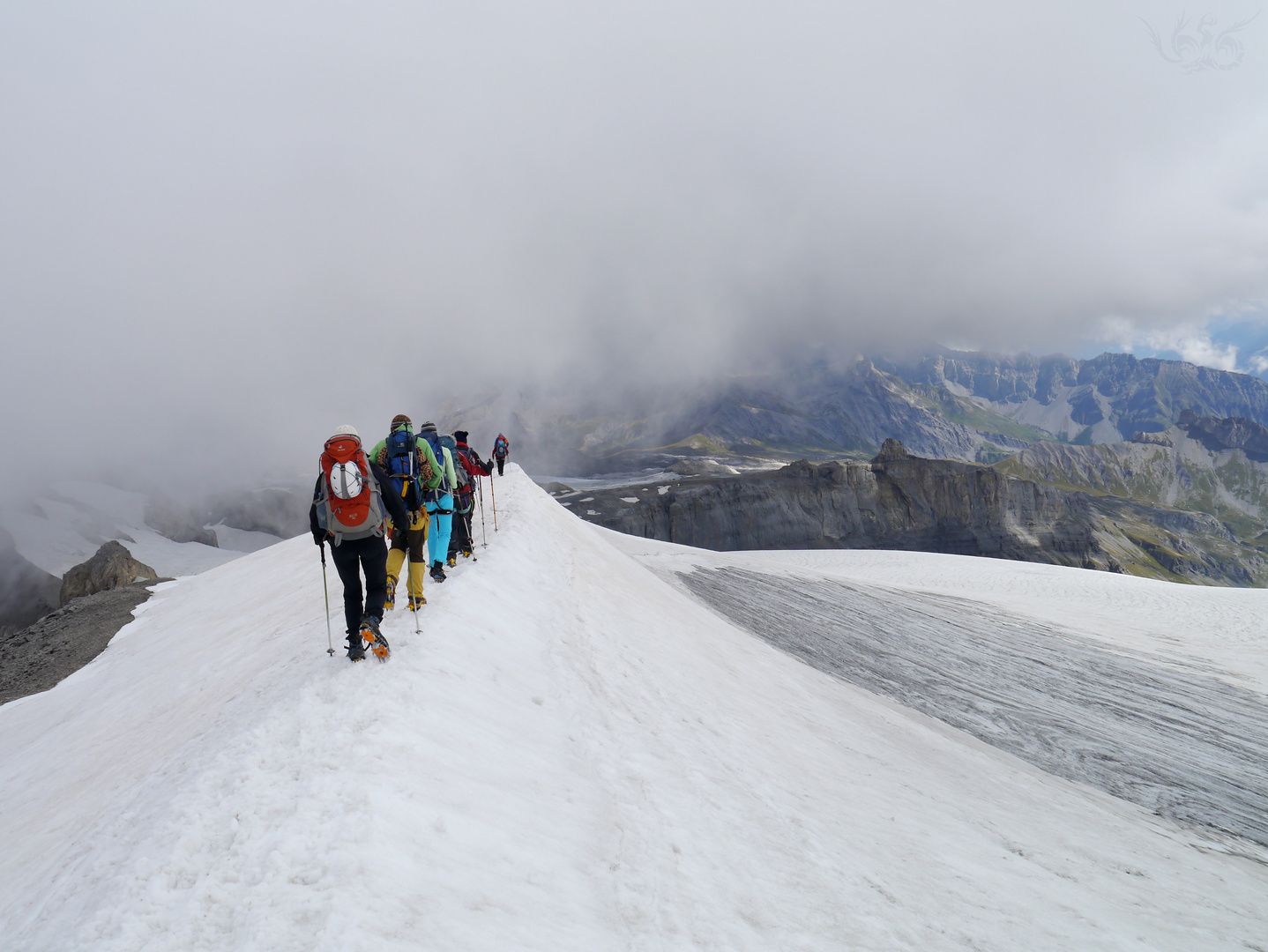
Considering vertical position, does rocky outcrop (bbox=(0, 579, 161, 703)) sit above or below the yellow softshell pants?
below

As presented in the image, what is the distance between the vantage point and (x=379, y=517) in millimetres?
6547

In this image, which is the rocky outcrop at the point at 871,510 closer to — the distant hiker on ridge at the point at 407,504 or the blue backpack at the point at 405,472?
the distant hiker on ridge at the point at 407,504

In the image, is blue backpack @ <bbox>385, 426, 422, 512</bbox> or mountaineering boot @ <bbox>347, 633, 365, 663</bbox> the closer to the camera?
mountaineering boot @ <bbox>347, 633, 365, 663</bbox>

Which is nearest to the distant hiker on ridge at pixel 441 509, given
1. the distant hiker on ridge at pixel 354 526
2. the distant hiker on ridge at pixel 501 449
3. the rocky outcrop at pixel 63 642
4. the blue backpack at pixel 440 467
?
the blue backpack at pixel 440 467

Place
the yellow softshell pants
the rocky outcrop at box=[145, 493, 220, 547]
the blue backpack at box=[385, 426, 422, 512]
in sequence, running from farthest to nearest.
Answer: the rocky outcrop at box=[145, 493, 220, 547], the blue backpack at box=[385, 426, 422, 512], the yellow softshell pants

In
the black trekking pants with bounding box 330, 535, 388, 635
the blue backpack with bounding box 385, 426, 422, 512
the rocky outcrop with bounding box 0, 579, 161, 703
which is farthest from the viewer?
the rocky outcrop with bounding box 0, 579, 161, 703

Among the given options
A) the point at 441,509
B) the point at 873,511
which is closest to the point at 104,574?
the point at 441,509

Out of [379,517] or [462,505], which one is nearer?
[379,517]

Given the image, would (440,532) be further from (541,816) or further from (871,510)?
(871,510)

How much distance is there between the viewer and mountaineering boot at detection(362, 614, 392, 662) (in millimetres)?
6348

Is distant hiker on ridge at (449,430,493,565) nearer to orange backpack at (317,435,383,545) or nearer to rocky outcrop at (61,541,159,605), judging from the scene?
orange backpack at (317,435,383,545)

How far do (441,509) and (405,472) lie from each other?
1531 millimetres

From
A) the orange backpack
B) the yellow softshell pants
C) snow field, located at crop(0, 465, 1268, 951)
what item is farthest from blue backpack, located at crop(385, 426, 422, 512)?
the orange backpack

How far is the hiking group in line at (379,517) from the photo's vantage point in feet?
21.0
